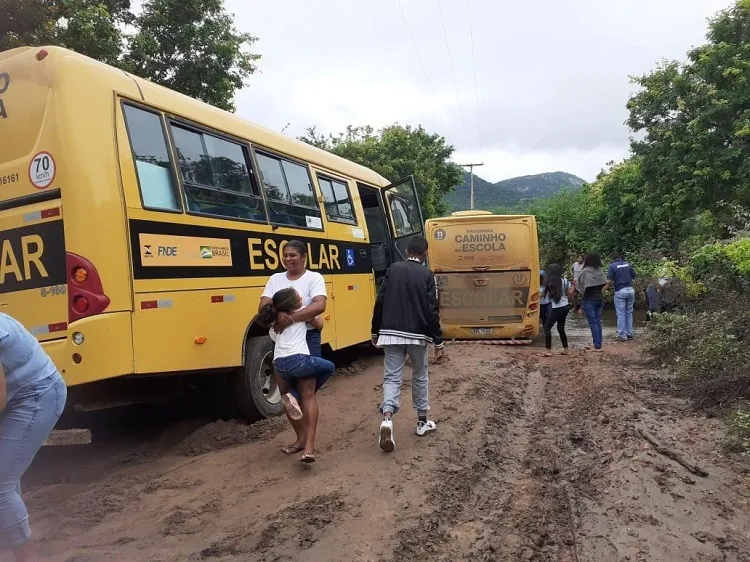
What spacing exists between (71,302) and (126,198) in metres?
0.85

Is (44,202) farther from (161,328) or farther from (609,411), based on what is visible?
(609,411)

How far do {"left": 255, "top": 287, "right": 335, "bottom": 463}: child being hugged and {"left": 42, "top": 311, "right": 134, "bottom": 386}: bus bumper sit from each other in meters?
1.02

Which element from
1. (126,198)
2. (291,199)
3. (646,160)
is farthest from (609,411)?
(646,160)

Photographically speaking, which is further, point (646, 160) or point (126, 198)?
point (646, 160)

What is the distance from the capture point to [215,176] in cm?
552

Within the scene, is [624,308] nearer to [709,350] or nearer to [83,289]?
[709,350]

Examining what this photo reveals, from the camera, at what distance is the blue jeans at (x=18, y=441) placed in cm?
285

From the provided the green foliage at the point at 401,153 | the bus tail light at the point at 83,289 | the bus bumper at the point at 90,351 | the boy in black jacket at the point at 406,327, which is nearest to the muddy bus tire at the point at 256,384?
the boy in black jacket at the point at 406,327

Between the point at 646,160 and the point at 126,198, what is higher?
the point at 646,160

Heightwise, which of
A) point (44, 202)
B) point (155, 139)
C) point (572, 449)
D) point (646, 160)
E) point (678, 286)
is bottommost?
point (572, 449)

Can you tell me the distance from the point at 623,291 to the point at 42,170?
955cm

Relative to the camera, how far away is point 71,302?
166 inches

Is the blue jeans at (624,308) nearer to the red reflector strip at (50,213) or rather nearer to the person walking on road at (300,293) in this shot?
the person walking on road at (300,293)

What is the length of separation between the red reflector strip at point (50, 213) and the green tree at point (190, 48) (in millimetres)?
8227
